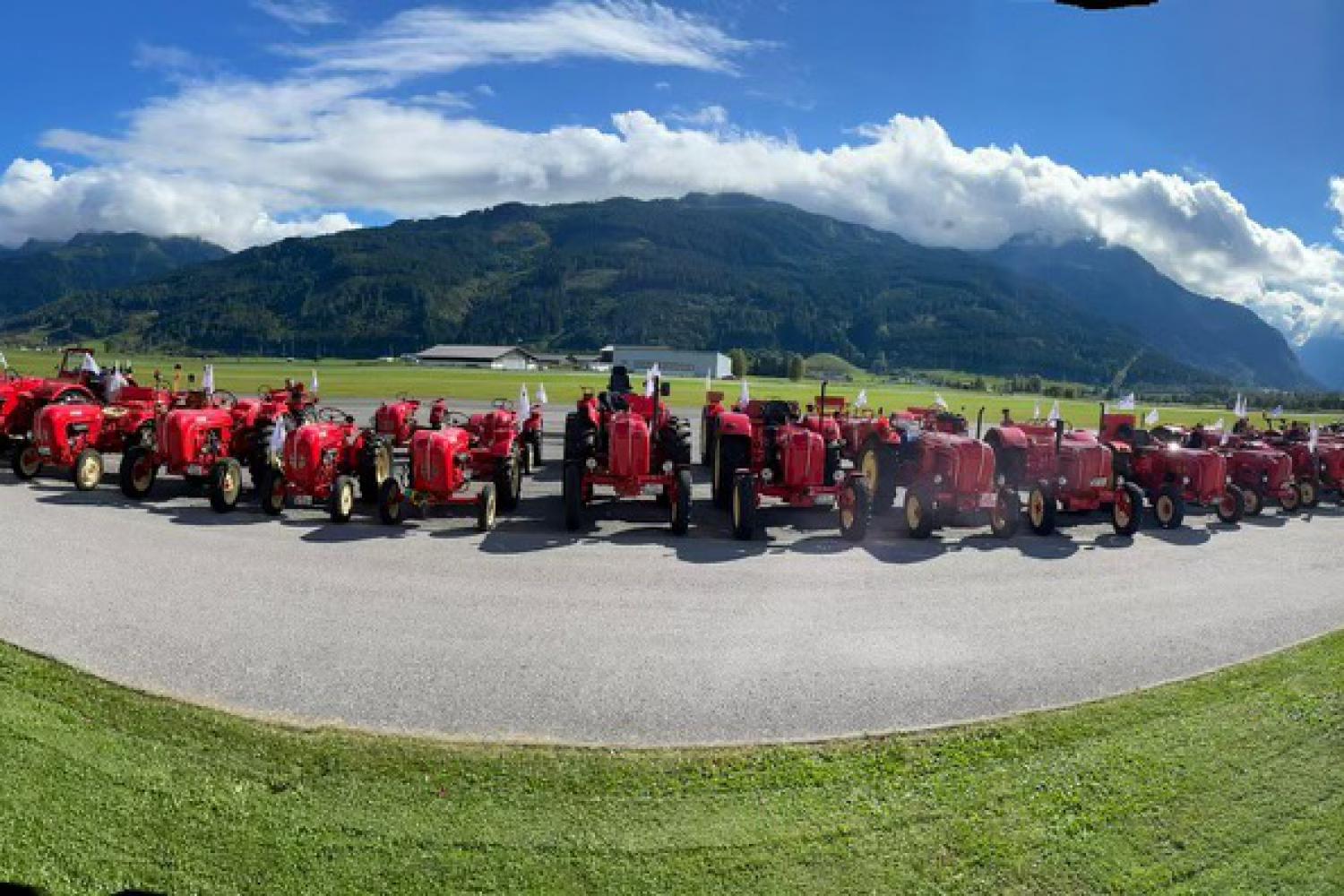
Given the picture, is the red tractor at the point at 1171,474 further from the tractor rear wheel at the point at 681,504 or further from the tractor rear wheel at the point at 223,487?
the tractor rear wheel at the point at 223,487

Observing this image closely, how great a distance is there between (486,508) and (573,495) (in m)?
1.34

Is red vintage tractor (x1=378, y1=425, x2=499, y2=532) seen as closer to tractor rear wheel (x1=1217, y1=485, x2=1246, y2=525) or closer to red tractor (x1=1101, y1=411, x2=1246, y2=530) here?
red tractor (x1=1101, y1=411, x2=1246, y2=530)

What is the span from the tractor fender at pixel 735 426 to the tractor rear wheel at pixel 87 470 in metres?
11.5

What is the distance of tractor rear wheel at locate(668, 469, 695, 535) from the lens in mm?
13203

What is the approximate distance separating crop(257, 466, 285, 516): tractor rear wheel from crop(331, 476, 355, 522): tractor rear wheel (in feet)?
3.47

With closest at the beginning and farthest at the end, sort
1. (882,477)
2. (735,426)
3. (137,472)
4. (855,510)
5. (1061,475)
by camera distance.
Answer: (855,510)
(137,472)
(735,426)
(882,477)
(1061,475)

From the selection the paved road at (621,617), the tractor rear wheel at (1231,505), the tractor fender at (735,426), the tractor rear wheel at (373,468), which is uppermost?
the tractor fender at (735,426)

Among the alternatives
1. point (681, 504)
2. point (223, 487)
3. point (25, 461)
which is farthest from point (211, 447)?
point (681, 504)

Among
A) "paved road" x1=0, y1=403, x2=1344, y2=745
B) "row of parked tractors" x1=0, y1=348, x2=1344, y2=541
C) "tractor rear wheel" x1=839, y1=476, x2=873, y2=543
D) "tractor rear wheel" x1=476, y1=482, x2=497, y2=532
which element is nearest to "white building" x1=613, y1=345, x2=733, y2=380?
"row of parked tractors" x1=0, y1=348, x2=1344, y2=541

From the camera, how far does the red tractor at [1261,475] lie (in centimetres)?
1827

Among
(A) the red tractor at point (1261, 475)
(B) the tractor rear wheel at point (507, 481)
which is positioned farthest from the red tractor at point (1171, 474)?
(B) the tractor rear wheel at point (507, 481)

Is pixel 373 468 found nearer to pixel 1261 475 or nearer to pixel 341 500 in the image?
pixel 341 500

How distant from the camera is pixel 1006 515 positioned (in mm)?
13938

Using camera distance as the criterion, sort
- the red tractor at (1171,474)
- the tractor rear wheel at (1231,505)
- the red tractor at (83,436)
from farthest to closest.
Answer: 1. the tractor rear wheel at (1231,505)
2. the red tractor at (1171,474)
3. the red tractor at (83,436)
